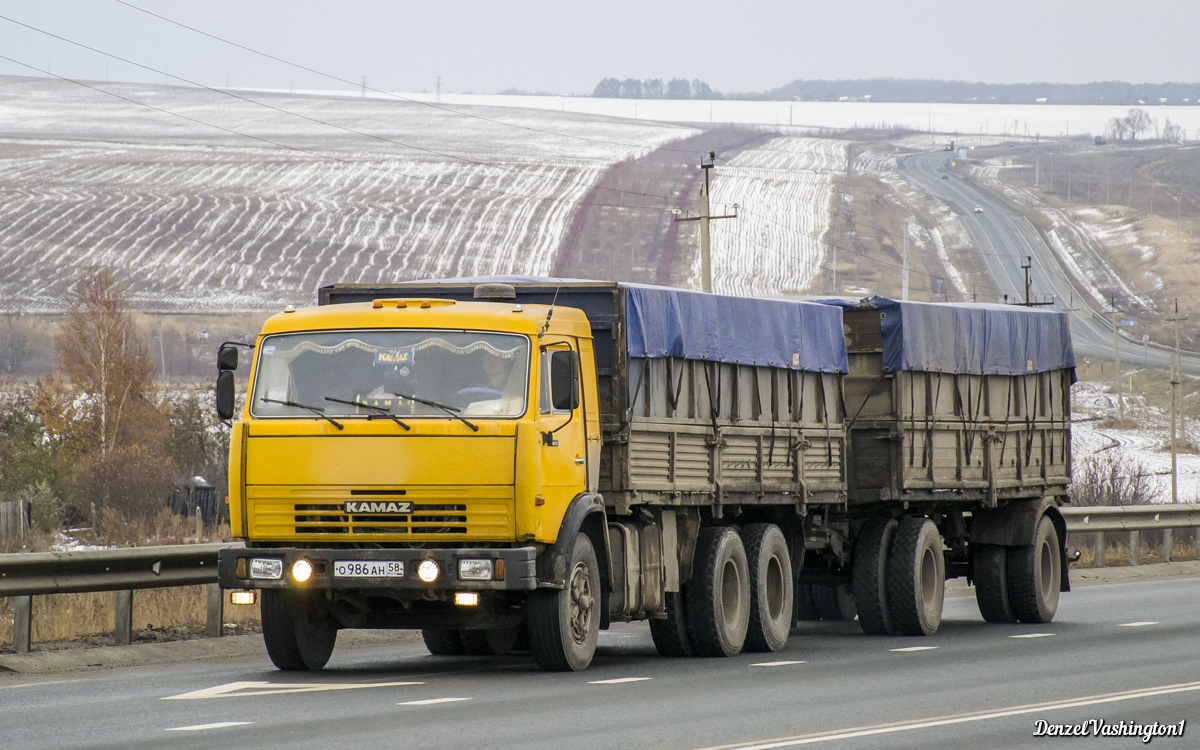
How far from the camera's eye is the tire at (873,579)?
17.8 m

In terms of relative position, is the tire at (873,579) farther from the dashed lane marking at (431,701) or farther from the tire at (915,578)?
the dashed lane marking at (431,701)

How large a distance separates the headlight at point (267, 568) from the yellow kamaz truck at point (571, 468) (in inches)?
0.6

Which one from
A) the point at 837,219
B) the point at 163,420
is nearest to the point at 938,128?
the point at 837,219

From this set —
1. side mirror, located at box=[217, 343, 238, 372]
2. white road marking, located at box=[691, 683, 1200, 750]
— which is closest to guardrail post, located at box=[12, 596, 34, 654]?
side mirror, located at box=[217, 343, 238, 372]

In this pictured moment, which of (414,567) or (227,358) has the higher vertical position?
(227,358)

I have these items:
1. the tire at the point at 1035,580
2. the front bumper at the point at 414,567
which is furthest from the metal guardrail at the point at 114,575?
the tire at the point at 1035,580

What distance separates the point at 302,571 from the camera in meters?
12.2

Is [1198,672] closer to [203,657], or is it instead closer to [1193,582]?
[203,657]

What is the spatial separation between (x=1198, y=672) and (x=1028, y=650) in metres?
2.48

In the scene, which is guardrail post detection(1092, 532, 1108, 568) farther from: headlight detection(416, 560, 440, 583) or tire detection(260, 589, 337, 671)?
headlight detection(416, 560, 440, 583)

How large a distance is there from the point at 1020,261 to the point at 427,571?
309 feet

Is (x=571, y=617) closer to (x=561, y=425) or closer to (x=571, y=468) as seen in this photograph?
(x=571, y=468)

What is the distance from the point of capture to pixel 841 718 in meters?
10.2

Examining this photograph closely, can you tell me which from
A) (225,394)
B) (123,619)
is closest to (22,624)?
(123,619)
